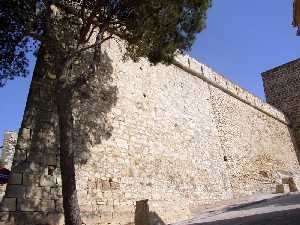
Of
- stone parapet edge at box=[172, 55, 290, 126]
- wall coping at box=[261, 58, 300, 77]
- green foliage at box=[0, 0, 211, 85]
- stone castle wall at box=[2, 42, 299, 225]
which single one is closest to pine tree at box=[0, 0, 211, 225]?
green foliage at box=[0, 0, 211, 85]

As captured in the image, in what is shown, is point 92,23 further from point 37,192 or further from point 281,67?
point 281,67

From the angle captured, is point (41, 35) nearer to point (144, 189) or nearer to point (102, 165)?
point (102, 165)

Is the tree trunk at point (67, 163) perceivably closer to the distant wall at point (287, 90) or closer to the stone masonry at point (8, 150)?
the stone masonry at point (8, 150)

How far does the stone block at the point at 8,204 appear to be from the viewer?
6476 mm

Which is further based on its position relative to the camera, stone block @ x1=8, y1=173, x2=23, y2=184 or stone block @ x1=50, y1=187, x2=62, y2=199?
stone block @ x1=50, y1=187, x2=62, y2=199

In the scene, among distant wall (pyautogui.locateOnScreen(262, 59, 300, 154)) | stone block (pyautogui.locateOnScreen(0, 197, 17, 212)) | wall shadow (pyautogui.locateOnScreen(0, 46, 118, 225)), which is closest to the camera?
stone block (pyautogui.locateOnScreen(0, 197, 17, 212))

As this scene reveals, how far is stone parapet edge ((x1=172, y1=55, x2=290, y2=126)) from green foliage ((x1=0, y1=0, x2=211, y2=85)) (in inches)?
172

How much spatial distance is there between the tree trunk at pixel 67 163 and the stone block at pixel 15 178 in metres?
0.98

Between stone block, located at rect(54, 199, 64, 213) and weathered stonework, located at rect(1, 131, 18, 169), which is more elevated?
weathered stonework, located at rect(1, 131, 18, 169)

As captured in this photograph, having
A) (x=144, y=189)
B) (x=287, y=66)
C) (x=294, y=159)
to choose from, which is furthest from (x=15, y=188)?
(x=287, y=66)

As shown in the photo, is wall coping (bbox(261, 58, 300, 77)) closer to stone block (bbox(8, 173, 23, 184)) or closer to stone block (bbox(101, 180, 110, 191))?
stone block (bbox(101, 180, 110, 191))

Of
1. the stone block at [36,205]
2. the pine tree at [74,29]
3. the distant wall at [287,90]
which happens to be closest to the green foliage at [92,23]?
the pine tree at [74,29]

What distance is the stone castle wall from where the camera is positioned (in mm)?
7281

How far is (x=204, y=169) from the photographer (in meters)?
12.5
